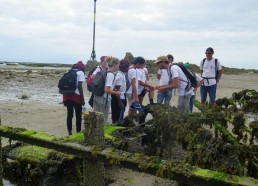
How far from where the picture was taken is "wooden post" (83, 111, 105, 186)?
2807 mm

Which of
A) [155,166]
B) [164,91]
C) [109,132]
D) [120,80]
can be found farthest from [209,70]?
[155,166]

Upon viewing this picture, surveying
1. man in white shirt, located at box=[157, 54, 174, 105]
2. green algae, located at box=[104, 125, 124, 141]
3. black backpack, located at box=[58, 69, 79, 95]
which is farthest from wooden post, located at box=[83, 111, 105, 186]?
man in white shirt, located at box=[157, 54, 174, 105]

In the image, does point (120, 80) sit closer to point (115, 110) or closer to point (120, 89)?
point (120, 89)

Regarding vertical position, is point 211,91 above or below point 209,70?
below

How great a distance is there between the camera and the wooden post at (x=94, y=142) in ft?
9.21

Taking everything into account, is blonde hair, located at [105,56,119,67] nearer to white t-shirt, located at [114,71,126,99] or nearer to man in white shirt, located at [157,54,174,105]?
white t-shirt, located at [114,71,126,99]

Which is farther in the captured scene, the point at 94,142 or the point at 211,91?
the point at 211,91

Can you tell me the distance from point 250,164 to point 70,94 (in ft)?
15.8

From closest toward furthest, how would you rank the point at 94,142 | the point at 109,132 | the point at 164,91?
the point at 94,142 < the point at 109,132 < the point at 164,91

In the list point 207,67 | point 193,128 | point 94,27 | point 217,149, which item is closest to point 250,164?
point 217,149

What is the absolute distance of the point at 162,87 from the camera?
Result: 8.15 meters

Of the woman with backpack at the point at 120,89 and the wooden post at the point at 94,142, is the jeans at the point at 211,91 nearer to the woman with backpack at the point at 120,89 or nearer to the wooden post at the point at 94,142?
the woman with backpack at the point at 120,89

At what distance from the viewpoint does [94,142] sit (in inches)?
112

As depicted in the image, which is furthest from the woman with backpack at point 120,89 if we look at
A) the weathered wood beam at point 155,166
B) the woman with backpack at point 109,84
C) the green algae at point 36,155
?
the weathered wood beam at point 155,166
